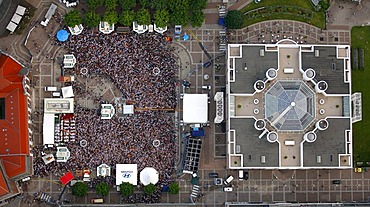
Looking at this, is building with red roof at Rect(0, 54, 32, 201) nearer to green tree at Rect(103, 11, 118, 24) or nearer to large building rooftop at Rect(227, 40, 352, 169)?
green tree at Rect(103, 11, 118, 24)

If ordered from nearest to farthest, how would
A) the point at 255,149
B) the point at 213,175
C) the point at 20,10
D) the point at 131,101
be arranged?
the point at 255,149 → the point at 213,175 → the point at 131,101 → the point at 20,10

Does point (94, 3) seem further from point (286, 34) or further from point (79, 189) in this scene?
point (286, 34)

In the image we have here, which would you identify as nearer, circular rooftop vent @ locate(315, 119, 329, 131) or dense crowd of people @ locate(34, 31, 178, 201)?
circular rooftop vent @ locate(315, 119, 329, 131)

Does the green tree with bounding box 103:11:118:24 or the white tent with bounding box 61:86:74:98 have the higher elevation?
the green tree with bounding box 103:11:118:24

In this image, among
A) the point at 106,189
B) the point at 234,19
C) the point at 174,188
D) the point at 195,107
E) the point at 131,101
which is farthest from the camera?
the point at 131,101

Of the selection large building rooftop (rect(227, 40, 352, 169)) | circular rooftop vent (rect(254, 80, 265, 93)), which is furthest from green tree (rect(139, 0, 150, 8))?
circular rooftop vent (rect(254, 80, 265, 93))

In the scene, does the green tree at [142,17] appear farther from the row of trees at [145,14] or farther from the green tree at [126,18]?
the green tree at [126,18]

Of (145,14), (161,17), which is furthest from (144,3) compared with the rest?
(161,17)
